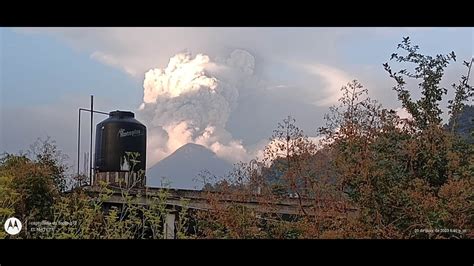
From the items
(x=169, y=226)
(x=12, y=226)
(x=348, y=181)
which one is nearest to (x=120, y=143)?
(x=169, y=226)

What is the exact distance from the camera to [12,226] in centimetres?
313

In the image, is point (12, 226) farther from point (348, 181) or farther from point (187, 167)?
point (348, 181)

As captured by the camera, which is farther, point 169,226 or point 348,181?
point 348,181

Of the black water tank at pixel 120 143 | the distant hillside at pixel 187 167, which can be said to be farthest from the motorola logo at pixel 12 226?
the distant hillside at pixel 187 167

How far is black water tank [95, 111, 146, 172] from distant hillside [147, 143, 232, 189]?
0.10 meters

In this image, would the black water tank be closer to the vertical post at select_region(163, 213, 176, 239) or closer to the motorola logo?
the vertical post at select_region(163, 213, 176, 239)

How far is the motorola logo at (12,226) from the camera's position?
306 cm

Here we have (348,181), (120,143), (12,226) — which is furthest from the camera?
(348,181)

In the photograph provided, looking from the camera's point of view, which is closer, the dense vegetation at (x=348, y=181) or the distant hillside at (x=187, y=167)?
the distant hillside at (x=187, y=167)

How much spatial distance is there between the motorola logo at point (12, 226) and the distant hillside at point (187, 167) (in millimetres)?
677

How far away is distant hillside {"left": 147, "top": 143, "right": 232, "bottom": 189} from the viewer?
10.0 ft

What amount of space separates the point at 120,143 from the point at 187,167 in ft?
1.25

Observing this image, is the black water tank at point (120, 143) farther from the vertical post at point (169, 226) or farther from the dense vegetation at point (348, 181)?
the vertical post at point (169, 226)
